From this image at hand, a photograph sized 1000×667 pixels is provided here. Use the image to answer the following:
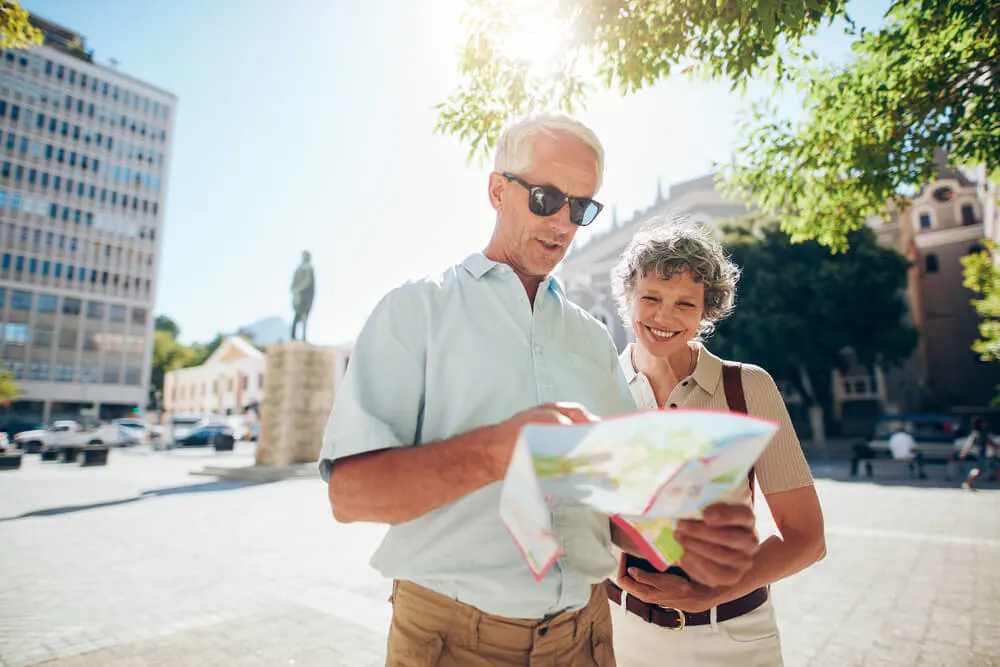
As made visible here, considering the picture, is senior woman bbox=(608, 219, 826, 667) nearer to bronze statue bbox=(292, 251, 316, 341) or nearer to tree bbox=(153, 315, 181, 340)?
bronze statue bbox=(292, 251, 316, 341)

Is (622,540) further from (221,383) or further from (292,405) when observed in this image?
(221,383)

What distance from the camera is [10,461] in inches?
805

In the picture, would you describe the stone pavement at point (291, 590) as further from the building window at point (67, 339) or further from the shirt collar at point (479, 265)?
the building window at point (67, 339)

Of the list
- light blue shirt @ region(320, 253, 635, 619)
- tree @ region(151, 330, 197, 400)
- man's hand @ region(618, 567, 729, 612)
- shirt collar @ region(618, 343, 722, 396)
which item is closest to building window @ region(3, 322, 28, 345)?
tree @ region(151, 330, 197, 400)

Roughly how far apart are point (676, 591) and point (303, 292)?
20.5 m

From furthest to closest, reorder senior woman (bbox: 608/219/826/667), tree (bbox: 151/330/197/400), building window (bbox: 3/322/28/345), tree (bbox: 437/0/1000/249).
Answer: tree (bbox: 151/330/197/400), building window (bbox: 3/322/28/345), tree (bbox: 437/0/1000/249), senior woman (bbox: 608/219/826/667)

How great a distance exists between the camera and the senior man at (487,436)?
45.8 inches

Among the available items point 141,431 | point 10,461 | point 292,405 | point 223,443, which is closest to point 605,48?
point 292,405

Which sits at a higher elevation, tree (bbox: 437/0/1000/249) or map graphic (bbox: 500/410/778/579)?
tree (bbox: 437/0/1000/249)

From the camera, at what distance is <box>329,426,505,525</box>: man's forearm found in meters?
1.13

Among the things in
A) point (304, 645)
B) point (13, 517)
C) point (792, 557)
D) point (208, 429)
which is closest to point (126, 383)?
point (208, 429)

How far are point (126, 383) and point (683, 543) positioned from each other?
7024 cm

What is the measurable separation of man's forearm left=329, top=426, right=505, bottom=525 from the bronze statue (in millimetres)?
20325

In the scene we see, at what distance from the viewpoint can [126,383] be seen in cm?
5884
